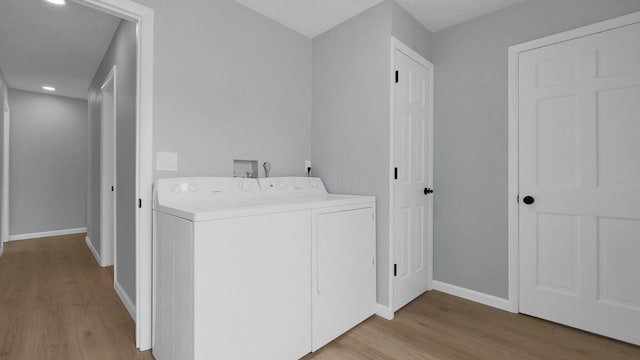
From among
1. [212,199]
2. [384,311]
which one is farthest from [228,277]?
[384,311]

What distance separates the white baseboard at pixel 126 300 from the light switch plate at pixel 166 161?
1158 mm

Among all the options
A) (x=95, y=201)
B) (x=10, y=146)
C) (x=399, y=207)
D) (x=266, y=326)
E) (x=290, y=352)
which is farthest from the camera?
(x=10, y=146)

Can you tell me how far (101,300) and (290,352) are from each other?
6.32 ft

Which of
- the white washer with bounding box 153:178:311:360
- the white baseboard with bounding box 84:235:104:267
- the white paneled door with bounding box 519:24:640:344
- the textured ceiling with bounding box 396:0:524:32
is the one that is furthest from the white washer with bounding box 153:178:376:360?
the white baseboard with bounding box 84:235:104:267

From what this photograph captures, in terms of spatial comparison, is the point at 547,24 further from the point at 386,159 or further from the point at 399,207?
the point at 399,207

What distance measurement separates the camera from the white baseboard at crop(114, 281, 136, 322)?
6.98 ft

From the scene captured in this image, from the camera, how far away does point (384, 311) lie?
83.5 inches

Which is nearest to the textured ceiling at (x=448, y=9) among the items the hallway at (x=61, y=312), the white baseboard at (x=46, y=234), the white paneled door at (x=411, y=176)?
the white paneled door at (x=411, y=176)

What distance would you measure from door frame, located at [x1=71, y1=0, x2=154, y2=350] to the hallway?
0.89ft

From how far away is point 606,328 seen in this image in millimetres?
1840

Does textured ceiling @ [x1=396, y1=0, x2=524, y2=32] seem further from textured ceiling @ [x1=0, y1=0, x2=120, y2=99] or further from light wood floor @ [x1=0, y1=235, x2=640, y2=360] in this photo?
textured ceiling @ [x1=0, y1=0, x2=120, y2=99]

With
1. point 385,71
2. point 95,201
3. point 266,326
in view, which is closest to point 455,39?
point 385,71

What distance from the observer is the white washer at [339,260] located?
1.73m

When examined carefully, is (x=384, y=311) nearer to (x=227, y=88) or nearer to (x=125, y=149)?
(x=227, y=88)
